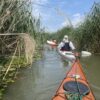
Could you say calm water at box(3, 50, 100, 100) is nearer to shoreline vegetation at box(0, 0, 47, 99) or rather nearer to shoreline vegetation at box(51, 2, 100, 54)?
shoreline vegetation at box(0, 0, 47, 99)

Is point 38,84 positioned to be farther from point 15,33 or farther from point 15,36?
point 15,33

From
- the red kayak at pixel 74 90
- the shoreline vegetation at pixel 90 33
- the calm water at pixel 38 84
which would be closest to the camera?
the red kayak at pixel 74 90

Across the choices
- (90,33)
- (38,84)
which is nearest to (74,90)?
(38,84)

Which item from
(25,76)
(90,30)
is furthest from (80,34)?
(25,76)

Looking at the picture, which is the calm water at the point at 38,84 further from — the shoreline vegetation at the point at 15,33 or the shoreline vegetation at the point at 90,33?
the shoreline vegetation at the point at 90,33

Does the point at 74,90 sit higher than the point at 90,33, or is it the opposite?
the point at 90,33

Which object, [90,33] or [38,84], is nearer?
[38,84]

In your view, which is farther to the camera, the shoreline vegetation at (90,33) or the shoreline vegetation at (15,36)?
the shoreline vegetation at (90,33)

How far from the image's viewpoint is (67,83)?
7.41m

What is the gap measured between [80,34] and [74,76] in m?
14.5

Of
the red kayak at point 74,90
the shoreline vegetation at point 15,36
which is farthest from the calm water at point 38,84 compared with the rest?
the red kayak at point 74,90

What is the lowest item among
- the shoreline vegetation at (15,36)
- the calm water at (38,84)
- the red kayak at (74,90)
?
the calm water at (38,84)

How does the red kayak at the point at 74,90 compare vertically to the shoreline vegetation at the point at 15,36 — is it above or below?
below

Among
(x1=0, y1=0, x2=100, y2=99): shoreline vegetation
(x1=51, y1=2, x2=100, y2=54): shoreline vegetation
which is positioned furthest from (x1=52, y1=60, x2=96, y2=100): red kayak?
(x1=51, y1=2, x2=100, y2=54): shoreline vegetation
